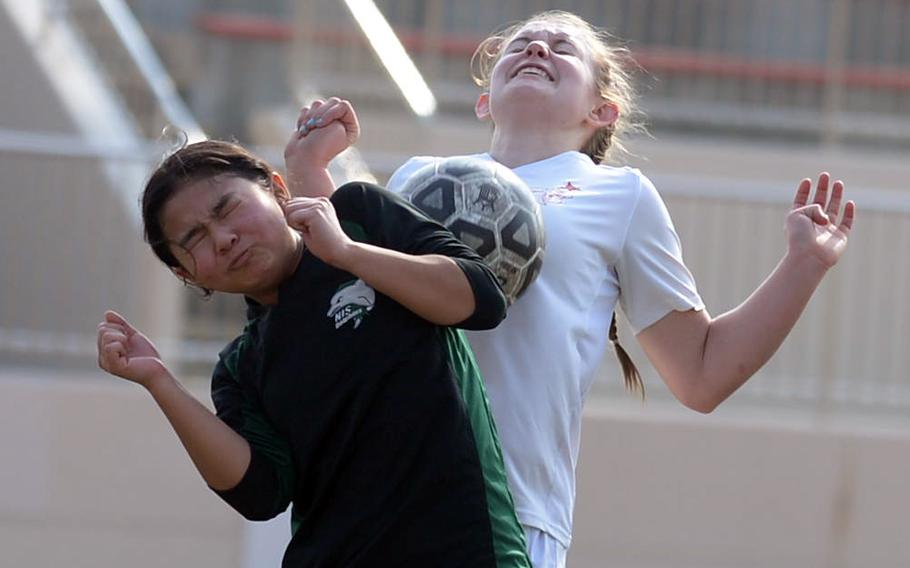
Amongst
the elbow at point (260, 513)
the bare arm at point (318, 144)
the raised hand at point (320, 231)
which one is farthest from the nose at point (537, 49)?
the elbow at point (260, 513)

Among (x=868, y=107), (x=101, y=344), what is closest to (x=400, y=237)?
(x=101, y=344)

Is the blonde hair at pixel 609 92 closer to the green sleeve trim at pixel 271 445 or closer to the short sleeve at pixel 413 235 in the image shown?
the short sleeve at pixel 413 235

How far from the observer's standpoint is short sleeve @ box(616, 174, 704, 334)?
9.75 ft

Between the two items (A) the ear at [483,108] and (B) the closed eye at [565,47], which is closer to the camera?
(B) the closed eye at [565,47]

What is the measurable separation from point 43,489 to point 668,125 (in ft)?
15.5

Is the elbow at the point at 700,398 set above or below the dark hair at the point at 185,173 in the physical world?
below

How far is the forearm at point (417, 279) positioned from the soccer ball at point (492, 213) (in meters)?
0.19

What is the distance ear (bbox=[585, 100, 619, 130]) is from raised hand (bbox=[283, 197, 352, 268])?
31.3 inches

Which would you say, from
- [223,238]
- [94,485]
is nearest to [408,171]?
[223,238]

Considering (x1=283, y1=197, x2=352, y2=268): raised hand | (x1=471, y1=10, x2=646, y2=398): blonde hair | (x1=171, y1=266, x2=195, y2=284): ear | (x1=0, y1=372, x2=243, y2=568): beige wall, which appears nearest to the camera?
(x1=283, y1=197, x2=352, y2=268): raised hand

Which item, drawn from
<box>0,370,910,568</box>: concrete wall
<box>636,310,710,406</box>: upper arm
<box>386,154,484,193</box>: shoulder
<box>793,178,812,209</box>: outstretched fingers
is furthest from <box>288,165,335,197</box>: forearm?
<box>0,370,910,568</box>: concrete wall

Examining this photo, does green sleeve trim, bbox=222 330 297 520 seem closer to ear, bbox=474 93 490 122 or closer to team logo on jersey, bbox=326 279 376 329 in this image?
team logo on jersey, bbox=326 279 376 329

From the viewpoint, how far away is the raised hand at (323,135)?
114 inches

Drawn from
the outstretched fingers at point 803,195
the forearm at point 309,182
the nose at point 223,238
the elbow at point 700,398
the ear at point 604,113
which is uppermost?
the ear at point 604,113
